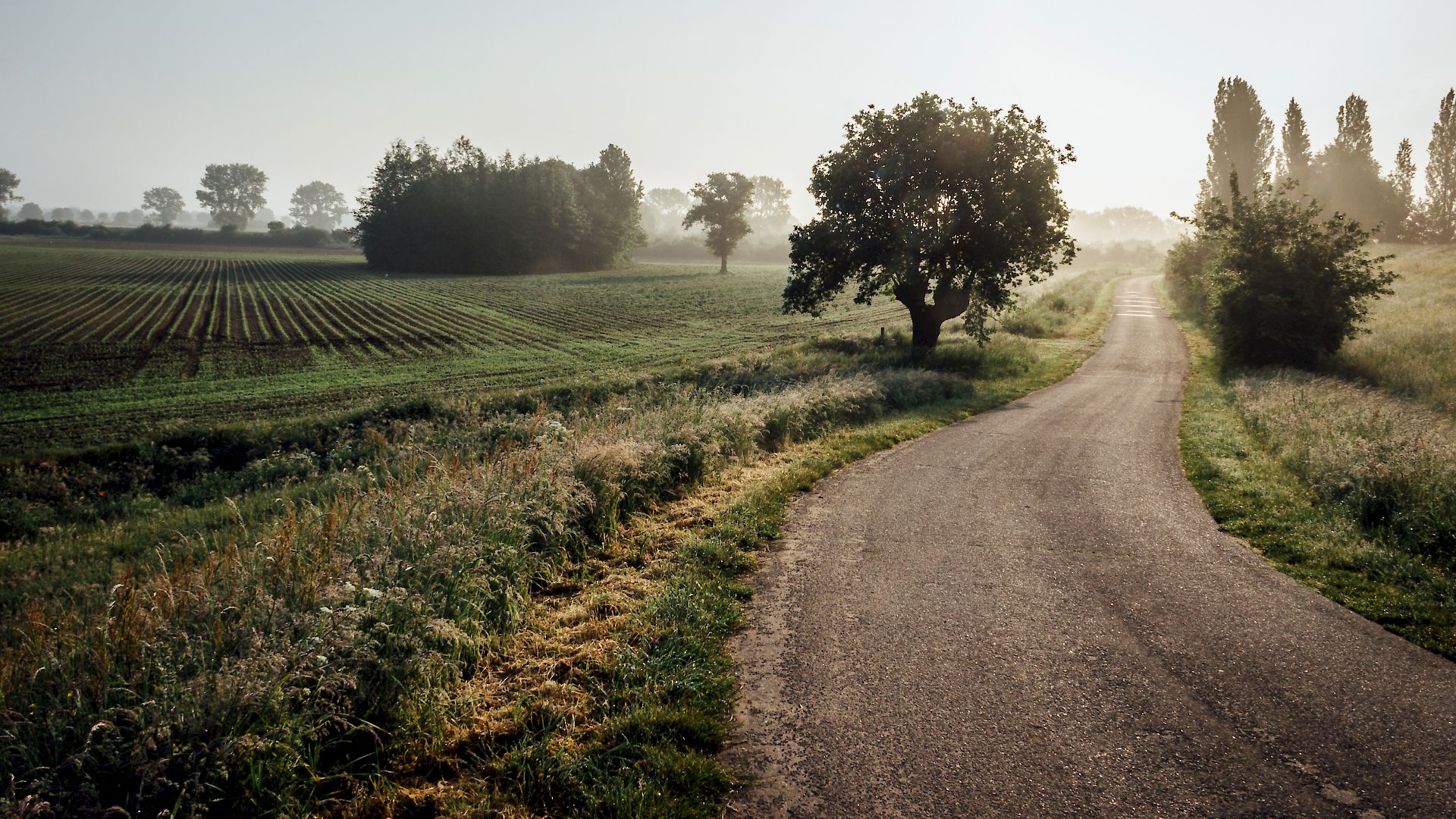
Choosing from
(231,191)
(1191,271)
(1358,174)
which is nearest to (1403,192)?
(1358,174)

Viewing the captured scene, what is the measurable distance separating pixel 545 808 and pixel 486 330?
131 feet

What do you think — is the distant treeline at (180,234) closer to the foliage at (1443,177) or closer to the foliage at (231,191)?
the foliage at (231,191)

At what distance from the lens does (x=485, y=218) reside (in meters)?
82.2

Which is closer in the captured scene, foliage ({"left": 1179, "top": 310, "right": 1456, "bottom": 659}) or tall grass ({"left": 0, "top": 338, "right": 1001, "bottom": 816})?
tall grass ({"left": 0, "top": 338, "right": 1001, "bottom": 816})

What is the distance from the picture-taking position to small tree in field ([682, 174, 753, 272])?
85.6m

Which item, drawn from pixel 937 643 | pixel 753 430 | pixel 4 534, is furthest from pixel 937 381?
pixel 4 534

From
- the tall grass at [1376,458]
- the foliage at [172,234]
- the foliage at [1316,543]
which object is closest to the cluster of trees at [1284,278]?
the tall grass at [1376,458]

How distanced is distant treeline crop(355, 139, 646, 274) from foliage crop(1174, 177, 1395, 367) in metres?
75.2

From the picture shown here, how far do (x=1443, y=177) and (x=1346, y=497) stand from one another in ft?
275

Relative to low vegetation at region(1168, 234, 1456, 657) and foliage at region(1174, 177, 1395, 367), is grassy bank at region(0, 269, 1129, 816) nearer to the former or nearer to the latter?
low vegetation at region(1168, 234, 1456, 657)

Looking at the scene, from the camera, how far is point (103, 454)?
17547 millimetres

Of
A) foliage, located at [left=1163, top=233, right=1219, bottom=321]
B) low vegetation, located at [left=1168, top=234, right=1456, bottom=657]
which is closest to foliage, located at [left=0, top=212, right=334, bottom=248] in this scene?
foliage, located at [left=1163, top=233, right=1219, bottom=321]

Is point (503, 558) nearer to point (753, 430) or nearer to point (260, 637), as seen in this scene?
point (260, 637)

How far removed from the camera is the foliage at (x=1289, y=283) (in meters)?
21.9
